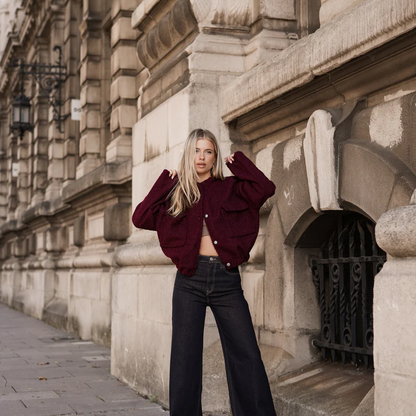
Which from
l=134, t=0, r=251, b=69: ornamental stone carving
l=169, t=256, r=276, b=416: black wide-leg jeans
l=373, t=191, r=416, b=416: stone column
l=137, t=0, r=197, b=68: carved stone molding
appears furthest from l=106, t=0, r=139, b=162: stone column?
l=373, t=191, r=416, b=416: stone column

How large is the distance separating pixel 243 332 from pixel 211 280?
34 cm

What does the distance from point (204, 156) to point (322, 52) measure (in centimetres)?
95

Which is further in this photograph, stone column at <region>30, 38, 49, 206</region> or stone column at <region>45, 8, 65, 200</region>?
stone column at <region>30, 38, 49, 206</region>

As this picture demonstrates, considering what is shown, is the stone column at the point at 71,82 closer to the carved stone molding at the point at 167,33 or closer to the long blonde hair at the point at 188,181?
the carved stone molding at the point at 167,33

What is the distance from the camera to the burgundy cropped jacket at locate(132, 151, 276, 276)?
14.8 ft

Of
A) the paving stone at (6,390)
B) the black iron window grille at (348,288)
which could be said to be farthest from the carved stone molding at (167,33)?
the paving stone at (6,390)

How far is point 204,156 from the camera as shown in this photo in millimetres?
4633

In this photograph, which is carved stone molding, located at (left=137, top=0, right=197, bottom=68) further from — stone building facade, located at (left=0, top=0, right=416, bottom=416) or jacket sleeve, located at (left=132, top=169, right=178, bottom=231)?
jacket sleeve, located at (left=132, top=169, right=178, bottom=231)

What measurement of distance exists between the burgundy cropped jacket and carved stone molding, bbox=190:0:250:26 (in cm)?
217

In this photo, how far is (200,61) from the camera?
6379 mm

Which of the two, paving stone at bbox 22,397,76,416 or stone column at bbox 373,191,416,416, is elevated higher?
stone column at bbox 373,191,416,416

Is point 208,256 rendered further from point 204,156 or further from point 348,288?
point 348,288

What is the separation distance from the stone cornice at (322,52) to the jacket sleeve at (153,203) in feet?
3.59

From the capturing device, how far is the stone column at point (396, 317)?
3.48 metres
